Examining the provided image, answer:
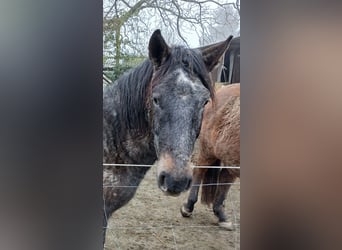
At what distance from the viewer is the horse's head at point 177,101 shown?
7.01 feet

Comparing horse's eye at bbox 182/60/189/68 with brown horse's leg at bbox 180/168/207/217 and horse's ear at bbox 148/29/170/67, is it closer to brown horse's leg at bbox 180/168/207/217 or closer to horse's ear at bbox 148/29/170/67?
horse's ear at bbox 148/29/170/67

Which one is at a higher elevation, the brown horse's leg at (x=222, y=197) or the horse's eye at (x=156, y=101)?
the horse's eye at (x=156, y=101)

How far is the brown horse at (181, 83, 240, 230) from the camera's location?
7.05ft

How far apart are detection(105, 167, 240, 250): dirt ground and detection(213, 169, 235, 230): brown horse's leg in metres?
0.03

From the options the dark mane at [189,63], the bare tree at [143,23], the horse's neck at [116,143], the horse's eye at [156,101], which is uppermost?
the bare tree at [143,23]

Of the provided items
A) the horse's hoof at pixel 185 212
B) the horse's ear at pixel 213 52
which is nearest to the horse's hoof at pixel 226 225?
the horse's hoof at pixel 185 212

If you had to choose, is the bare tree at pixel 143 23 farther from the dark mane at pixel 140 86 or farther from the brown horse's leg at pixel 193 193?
the brown horse's leg at pixel 193 193

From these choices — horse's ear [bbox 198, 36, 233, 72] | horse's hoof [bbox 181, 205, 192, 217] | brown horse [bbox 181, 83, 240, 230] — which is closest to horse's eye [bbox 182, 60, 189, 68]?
horse's ear [bbox 198, 36, 233, 72]

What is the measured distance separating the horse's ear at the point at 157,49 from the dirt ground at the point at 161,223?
65 centimetres

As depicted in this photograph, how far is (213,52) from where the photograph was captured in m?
2.16

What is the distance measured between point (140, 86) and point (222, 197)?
0.82 m

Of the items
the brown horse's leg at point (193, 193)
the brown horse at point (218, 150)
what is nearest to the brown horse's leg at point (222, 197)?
the brown horse at point (218, 150)

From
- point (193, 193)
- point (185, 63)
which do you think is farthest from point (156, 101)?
point (193, 193)
